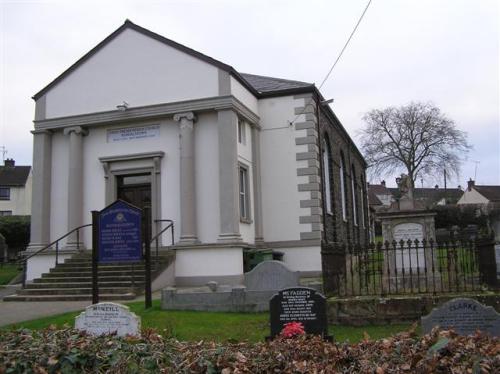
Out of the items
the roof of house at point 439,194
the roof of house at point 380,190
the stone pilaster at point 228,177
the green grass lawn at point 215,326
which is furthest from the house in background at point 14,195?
the roof of house at point 380,190

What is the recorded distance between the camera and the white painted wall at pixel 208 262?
16.6 m

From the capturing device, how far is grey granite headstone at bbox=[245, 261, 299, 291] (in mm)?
12413

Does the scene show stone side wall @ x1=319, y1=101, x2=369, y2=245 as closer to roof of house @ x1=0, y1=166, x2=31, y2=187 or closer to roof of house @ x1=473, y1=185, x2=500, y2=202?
roof of house @ x1=0, y1=166, x2=31, y2=187

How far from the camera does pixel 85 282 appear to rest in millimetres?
15789

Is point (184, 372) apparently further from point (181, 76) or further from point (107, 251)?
point (181, 76)

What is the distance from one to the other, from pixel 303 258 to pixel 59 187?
8.84 m

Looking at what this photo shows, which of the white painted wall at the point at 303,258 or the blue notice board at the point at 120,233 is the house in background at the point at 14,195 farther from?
the blue notice board at the point at 120,233

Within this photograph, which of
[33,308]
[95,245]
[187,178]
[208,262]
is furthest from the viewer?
[187,178]

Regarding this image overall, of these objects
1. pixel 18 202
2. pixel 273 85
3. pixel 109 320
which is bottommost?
pixel 109 320

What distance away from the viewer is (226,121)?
17219 millimetres

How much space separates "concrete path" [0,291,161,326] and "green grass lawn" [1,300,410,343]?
811mm

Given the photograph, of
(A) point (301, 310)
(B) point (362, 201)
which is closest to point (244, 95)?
(A) point (301, 310)

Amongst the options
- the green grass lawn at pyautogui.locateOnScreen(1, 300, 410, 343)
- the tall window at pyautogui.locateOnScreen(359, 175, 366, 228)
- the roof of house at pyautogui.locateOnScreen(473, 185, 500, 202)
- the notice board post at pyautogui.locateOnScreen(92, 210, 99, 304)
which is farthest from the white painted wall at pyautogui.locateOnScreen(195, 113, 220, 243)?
the roof of house at pyautogui.locateOnScreen(473, 185, 500, 202)

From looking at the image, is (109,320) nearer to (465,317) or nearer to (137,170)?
(465,317)
